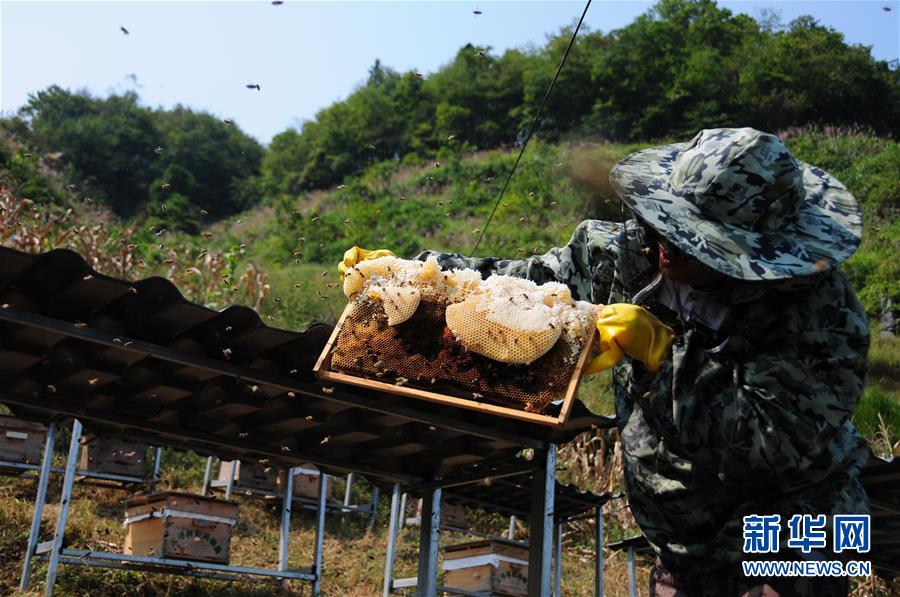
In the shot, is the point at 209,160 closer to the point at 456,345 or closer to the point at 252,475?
the point at 252,475

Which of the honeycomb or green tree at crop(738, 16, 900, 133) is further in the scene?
green tree at crop(738, 16, 900, 133)

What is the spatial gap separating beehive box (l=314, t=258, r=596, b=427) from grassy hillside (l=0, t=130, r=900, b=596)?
2.28 meters

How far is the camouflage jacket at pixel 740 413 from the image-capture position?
7.98 ft

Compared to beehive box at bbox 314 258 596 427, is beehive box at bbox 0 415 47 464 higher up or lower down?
higher up

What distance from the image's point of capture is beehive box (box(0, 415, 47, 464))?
773 centimetres

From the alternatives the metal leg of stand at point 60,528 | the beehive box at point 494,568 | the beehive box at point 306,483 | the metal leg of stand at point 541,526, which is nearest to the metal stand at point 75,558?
the metal leg of stand at point 60,528

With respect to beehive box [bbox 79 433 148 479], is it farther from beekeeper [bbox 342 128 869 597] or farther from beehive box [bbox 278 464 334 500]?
beekeeper [bbox 342 128 869 597]

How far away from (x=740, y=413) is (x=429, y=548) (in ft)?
9.27

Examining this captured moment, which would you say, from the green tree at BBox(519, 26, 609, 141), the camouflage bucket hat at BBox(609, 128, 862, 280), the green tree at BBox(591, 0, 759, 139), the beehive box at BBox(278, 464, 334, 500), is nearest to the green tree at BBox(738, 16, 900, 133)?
the green tree at BBox(591, 0, 759, 139)

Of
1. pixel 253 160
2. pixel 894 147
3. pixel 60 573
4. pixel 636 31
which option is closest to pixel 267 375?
pixel 60 573

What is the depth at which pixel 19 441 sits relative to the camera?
779 cm

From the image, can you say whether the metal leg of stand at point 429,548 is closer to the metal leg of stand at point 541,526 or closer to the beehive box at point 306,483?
the metal leg of stand at point 541,526

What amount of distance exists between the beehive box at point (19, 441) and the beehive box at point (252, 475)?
180 centimetres

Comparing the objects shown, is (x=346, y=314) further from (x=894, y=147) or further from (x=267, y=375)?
(x=894, y=147)
